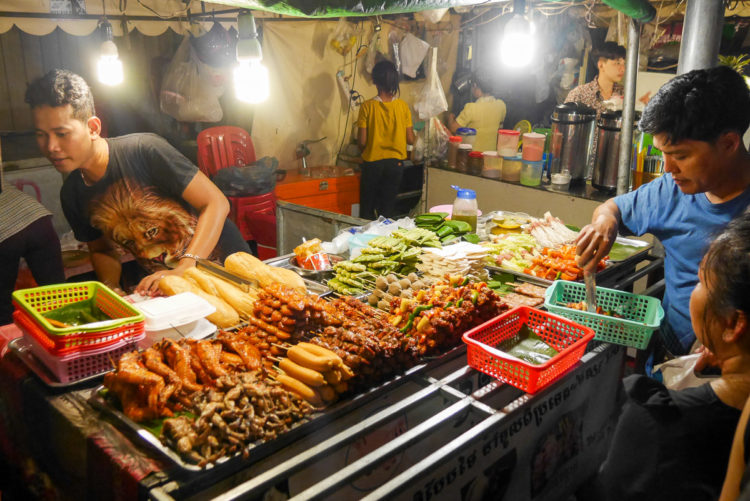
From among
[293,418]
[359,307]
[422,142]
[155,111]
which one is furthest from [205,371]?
[422,142]

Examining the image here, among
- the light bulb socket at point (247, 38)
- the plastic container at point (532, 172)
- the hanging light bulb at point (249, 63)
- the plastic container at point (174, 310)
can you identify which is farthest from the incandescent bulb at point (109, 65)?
the plastic container at point (532, 172)

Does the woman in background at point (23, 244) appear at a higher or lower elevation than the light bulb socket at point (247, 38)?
lower

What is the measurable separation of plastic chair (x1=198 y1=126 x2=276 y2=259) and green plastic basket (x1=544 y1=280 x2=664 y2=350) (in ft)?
14.6

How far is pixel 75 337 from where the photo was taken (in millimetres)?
2207

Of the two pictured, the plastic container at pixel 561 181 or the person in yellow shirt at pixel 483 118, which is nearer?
the plastic container at pixel 561 181

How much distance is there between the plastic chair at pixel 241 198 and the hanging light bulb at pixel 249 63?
3.49m

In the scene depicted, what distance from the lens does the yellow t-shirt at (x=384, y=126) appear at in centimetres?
824

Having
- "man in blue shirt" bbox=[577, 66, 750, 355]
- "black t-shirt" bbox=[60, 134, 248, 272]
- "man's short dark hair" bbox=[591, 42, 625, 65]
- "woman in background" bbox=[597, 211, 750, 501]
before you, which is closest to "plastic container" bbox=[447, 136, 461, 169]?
"man's short dark hair" bbox=[591, 42, 625, 65]

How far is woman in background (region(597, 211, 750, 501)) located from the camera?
1560mm

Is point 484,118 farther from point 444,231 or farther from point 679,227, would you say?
point 679,227

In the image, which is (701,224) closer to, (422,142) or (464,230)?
(464,230)

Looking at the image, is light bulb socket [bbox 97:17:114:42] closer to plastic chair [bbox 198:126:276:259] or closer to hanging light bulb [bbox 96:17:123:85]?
hanging light bulb [bbox 96:17:123:85]

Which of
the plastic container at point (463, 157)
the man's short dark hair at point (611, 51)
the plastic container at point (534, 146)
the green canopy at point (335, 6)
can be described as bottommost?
the plastic container at point (463, 157)

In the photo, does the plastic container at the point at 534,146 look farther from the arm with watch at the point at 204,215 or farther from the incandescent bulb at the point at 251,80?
the incandescent bulb at the point at 251,80
